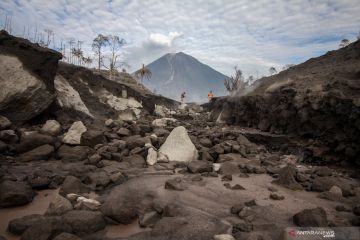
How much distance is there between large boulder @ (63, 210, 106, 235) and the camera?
3.20 m

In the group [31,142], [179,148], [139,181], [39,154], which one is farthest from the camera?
[179,148]

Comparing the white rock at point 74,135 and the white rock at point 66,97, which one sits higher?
the white rock at point 66,97

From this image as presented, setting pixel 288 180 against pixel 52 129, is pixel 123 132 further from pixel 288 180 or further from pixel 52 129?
pixel 288 180

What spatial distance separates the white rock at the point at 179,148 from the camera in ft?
21.6

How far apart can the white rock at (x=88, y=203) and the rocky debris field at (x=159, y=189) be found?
12mm

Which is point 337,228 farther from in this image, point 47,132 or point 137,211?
point 47,132

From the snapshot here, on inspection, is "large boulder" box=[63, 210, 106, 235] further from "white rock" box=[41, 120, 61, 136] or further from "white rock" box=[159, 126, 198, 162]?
"white rock" box=[41, 120, 61, 136]

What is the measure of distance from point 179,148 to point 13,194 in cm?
357

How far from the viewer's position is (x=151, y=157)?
6.32 m

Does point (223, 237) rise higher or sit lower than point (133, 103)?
lower

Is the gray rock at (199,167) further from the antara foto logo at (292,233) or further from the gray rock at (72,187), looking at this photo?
the antara foto logo at (292,233)

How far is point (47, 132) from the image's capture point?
288 inches

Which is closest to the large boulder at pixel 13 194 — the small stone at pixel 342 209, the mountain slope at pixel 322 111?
the small stone at pixel 342 209

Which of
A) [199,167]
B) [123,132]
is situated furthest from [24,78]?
[199,167]
